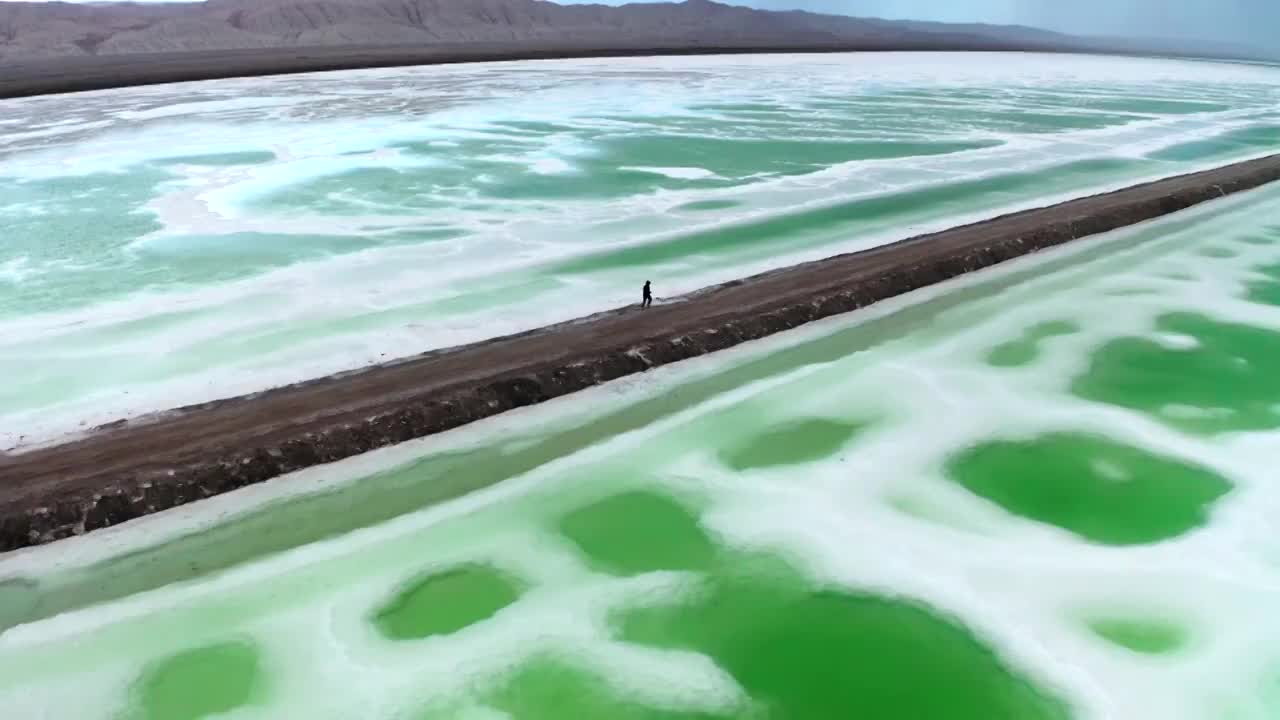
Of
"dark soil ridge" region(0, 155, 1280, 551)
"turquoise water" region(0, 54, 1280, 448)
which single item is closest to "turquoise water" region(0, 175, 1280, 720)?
"dark soil ridge" region(0, 155, 1280, 551)

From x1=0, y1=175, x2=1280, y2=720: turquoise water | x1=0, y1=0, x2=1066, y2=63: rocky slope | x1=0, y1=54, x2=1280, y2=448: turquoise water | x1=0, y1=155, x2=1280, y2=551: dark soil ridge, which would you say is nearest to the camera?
x1=0, y1=175, x2=1280, y2=720: turquoise water

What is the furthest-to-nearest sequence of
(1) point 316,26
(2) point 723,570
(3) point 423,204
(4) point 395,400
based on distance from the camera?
(1) point 316,26 → (3) point 423,204 → (4) point 395,400 → (2) point 723,570

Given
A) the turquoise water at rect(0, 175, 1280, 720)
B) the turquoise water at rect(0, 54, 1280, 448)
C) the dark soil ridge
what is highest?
the dark soil ridge

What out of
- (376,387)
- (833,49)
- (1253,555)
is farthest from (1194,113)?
(833,49)

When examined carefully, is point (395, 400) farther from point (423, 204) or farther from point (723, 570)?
point (423, 204)

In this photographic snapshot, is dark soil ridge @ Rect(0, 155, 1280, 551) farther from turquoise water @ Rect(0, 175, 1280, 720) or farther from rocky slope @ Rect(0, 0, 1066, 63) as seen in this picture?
rocky slope @ Rect(0, 0, 1066, 63)

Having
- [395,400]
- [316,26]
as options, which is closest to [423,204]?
[395,400]
